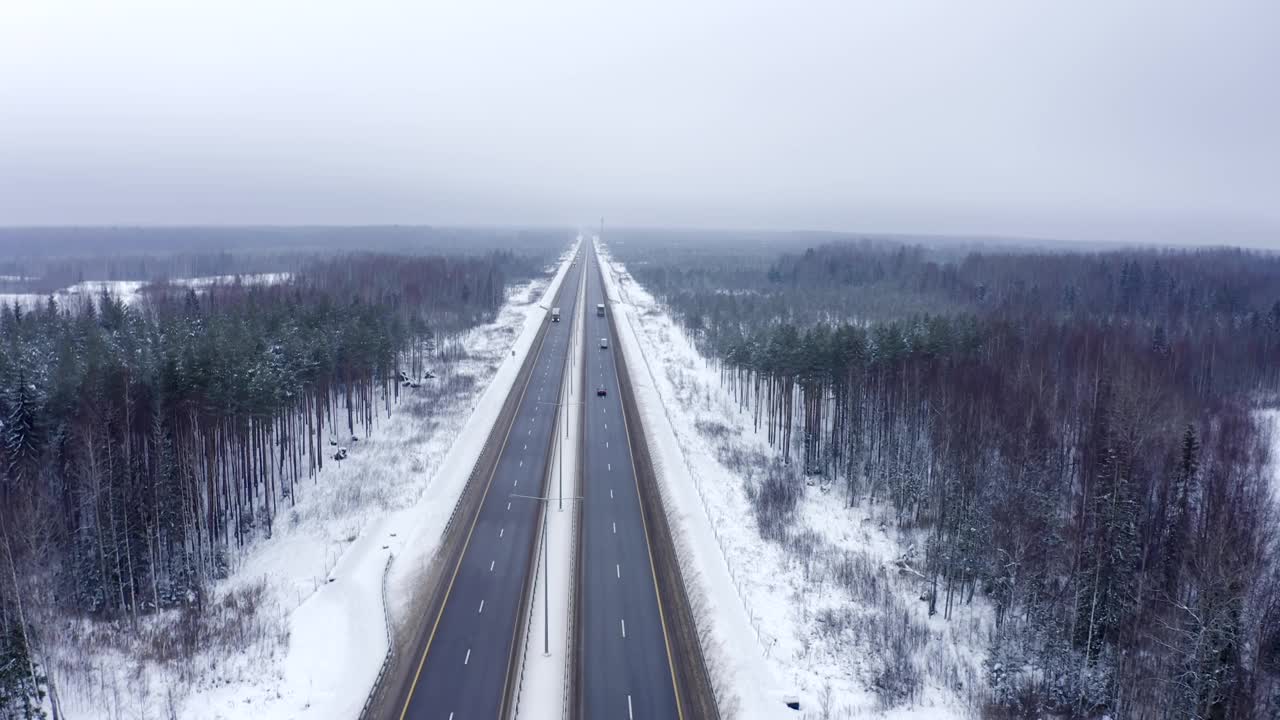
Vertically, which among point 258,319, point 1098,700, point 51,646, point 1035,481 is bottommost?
point 1098,700

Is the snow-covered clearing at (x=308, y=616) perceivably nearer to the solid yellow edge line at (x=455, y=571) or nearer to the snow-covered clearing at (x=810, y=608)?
the solid yellow edge line at (x=455, y=571)

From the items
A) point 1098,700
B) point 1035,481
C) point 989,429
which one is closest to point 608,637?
point 1098,700

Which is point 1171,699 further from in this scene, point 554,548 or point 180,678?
point 180,678

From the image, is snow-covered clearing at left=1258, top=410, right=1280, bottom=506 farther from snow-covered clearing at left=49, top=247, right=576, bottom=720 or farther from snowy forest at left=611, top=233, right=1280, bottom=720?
snow-covered clearing at left=49, top=247, right=576, bottom=720

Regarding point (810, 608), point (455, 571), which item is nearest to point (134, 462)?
point (455, 571)

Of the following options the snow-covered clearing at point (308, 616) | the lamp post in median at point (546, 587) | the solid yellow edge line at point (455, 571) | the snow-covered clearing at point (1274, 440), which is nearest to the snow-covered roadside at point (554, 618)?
the lamp post in median at point (546, 587)

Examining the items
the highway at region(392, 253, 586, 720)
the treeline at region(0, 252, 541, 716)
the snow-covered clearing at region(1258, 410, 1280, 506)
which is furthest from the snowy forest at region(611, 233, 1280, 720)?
the treeline at region(0, 252, 541, 716)
